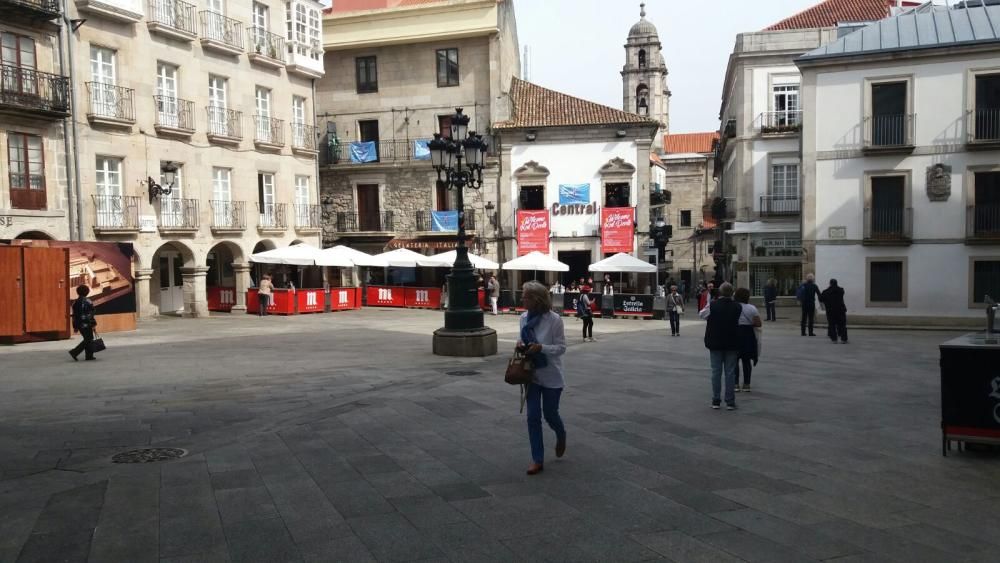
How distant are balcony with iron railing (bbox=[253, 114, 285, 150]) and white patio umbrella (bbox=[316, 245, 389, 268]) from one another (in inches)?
185

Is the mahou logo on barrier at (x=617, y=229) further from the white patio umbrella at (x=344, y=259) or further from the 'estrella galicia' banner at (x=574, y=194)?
the white patio umbrella at (x=344, y=259)

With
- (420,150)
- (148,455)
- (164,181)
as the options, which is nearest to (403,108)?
(420,150)

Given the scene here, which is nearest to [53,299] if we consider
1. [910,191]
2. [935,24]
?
[910,191]

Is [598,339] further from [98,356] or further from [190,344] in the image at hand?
[98,356]

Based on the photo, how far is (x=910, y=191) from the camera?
2353 centimetres

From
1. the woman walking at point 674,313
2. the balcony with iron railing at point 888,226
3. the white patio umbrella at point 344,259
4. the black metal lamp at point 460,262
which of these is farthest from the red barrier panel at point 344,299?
the balcony with iron railing at point 888,226

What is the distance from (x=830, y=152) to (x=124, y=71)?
2305 centimetres

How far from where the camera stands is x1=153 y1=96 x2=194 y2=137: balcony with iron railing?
81.9ft

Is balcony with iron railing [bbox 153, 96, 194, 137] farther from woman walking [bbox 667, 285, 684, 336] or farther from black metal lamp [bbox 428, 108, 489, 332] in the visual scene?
woman walking [bbox 667, 285, 684, 336]

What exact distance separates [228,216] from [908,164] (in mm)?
23543

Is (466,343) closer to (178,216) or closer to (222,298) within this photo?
(178,216)

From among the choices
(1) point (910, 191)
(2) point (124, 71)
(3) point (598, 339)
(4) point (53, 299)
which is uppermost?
(2) point (124, 71)

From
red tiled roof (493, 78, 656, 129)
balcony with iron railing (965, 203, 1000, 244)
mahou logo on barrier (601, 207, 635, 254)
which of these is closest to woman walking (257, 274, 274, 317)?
red tiled roof (493, 78, 656, 129)

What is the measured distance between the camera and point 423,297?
104 feet
